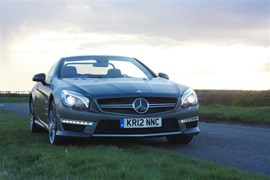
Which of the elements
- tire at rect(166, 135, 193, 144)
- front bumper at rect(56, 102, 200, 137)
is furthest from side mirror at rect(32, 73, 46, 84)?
tire at rect(166, 135, 193, 144)

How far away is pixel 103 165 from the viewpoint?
561 cm

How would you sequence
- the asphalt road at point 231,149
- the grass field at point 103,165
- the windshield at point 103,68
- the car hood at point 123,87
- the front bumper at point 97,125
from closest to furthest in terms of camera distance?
the grass field at point 103,165, the asphalt road at point 231,149, the front bumper at point 97,125, the car hood at point 123,87, the windshield at point 103,68

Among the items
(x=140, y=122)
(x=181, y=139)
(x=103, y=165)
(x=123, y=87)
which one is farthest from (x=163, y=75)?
(x=103, y=165)

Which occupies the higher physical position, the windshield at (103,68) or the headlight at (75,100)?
the windshield at (103,68)

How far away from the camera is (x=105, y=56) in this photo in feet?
31.4

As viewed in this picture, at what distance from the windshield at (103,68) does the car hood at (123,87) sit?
1.58 feet

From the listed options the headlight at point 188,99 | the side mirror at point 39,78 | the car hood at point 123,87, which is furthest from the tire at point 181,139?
the side mirror at point 39,78

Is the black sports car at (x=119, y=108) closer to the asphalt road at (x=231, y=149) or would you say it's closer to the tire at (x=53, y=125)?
the tire at (x=53, y=125)

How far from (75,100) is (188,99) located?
1798 mm

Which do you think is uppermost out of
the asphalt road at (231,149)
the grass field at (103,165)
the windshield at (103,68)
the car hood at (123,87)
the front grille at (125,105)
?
the windshield at (103,68)

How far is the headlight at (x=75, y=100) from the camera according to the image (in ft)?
24.3

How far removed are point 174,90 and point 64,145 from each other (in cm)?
194

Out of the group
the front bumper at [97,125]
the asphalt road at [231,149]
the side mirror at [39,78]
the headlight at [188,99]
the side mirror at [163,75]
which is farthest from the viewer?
the side mirror at [163,75]

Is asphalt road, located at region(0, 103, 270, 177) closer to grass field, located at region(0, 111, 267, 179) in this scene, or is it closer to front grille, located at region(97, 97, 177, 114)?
grass field, located at region(0, 111, 267, 179)
